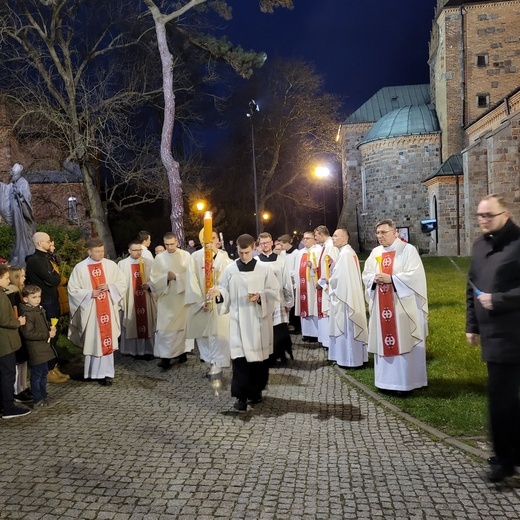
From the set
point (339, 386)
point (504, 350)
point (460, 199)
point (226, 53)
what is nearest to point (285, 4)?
point (226, 53)

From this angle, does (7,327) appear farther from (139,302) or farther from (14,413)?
(139,302)

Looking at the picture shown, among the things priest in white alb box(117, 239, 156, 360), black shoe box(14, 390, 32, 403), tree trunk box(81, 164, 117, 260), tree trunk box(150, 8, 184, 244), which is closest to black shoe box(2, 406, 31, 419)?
black shoe box(14, 390, 32, 403)

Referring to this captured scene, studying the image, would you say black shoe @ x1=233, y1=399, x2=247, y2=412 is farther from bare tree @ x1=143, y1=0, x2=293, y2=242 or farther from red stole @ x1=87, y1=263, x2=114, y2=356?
bare tree @ x1=143, y1=0, x2=293, y2=242

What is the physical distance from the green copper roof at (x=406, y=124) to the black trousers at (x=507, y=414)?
3366cm

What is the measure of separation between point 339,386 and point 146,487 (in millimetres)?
3655

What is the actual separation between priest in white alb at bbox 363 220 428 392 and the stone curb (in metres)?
0.24

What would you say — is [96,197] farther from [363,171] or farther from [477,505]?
[363,171]

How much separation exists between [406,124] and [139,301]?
30.6 m

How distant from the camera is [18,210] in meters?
9.06

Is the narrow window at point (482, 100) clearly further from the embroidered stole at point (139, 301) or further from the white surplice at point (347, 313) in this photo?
the embroidered stole at point (139, 301)

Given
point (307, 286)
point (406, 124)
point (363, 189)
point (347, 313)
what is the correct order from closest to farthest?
point (347, 313) → point (307, 286) → point (406, 124) → point (363, 189)

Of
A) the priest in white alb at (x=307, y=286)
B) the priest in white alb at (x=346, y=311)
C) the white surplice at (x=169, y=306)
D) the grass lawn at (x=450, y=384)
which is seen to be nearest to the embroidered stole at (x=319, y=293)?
the priest in white alb at (x=307, y=286)

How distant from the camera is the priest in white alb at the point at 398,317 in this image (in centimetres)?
654

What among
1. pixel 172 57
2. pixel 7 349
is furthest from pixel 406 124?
pixel 7 349
